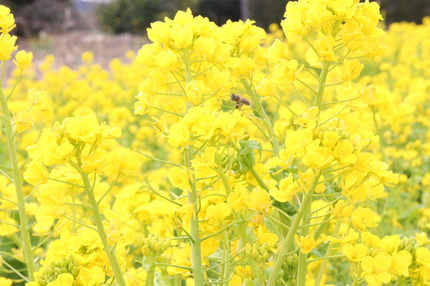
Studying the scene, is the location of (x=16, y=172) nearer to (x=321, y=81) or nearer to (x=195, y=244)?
(x=195, y=244)

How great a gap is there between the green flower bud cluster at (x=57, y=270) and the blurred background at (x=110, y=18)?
24.8ft

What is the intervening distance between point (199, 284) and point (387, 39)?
7.04m

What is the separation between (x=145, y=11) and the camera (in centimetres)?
1675

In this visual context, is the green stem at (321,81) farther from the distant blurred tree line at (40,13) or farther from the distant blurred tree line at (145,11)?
the distant blurred tree line at (40,13)

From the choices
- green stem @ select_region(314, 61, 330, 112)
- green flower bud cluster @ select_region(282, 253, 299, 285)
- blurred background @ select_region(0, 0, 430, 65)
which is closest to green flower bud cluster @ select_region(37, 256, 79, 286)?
green flower bud cluster @ select_region(282, 253, 299, 285)

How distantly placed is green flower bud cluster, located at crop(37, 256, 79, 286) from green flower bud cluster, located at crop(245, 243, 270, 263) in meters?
0.35

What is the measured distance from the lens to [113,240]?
1.18 meters

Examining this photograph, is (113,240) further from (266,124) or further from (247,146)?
(266,124)

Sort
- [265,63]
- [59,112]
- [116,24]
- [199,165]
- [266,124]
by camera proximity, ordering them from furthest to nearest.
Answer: [116,24]
[59,112]
[265,63]
[266,124]
[199,165]

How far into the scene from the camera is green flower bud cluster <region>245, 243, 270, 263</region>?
120 centimetres

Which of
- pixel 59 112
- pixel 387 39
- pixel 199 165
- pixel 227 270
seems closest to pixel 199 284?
pixel 227 270

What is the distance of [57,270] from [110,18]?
1637 centimetres

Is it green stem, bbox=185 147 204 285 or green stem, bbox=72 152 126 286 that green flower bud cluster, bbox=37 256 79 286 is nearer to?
green stem, bbox=72 152 126 286

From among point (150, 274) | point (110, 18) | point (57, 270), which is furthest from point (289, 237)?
point (110, 18)
